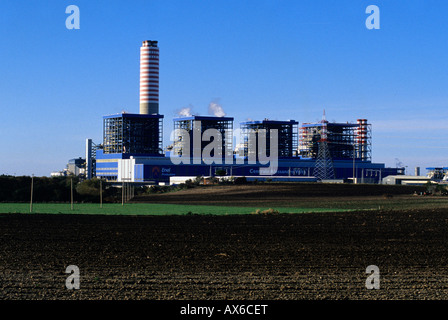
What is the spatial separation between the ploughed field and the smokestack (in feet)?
248

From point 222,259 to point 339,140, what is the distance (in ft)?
325

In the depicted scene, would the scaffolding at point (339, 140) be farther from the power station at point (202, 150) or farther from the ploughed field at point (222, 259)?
the ploughed field at point (222, 259)

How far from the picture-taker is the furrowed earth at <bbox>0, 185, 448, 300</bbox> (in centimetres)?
1045

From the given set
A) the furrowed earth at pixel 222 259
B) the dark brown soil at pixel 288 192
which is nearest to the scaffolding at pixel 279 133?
the dark brown soil at pixel 288 192

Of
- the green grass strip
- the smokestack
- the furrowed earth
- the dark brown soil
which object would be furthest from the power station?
the furrowed earth

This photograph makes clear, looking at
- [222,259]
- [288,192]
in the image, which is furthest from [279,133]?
[222,259]

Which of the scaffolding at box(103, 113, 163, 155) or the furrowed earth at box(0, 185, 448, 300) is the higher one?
the scaffolding at box(103, 113, 163, 155)

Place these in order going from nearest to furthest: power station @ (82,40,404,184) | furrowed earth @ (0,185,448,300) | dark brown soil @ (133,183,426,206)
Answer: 1. furrowed earth @ (0,185,448,300)
2. dark brown soil @ (133,183,426,206)
3. power station @ (82,40,404,184)

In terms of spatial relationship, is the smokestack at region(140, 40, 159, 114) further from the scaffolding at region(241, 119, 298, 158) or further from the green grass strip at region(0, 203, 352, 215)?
the green grass strip at region(0, 203, 352, 215)

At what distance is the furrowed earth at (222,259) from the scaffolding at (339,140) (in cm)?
8500

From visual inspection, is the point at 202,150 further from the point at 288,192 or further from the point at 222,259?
the point at 222,259

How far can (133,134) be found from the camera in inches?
3885

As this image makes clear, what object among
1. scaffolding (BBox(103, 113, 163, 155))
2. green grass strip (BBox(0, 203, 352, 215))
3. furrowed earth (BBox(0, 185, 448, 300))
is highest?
scaffolding (BBox(103, 113, 163, 155))
